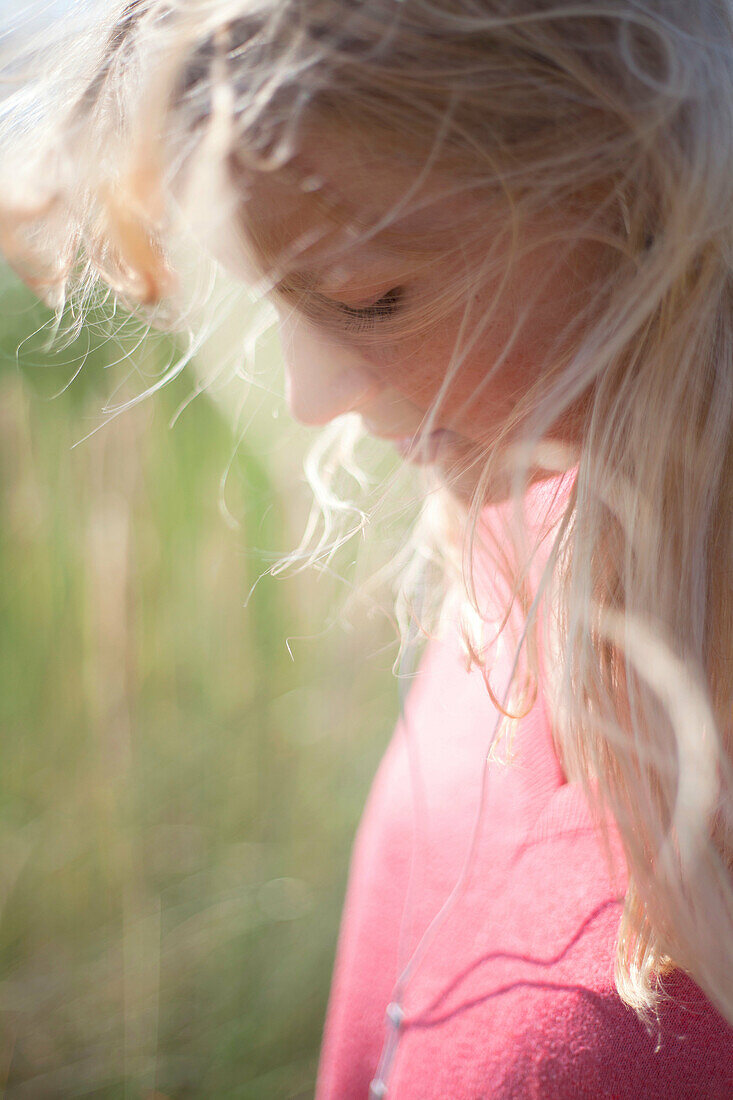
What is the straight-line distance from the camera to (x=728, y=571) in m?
0.41

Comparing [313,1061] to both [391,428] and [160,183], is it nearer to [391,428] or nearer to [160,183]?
[391,428]

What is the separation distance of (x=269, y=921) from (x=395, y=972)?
0.66 meters

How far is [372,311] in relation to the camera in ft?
1.47

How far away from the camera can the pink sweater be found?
0.44 m

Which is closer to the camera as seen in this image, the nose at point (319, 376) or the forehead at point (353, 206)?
the forehead at point (353, 206)

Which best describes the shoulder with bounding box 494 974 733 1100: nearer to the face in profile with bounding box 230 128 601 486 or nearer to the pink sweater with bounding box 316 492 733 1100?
the pink sweater with bounding box 316 492 733 1100

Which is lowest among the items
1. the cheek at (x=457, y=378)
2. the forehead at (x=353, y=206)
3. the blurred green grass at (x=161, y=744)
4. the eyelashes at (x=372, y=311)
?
the blurred green grass at (x=161, y=744)

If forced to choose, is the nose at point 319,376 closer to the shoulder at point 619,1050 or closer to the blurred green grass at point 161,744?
the shoulder at point 619,1050

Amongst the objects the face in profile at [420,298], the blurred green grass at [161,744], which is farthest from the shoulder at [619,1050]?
the blurred green grass at [161,744]

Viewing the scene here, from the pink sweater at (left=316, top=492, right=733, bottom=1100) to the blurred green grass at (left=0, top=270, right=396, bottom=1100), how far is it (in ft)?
1.37

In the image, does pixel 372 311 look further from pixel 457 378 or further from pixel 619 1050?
pixel 619 1050

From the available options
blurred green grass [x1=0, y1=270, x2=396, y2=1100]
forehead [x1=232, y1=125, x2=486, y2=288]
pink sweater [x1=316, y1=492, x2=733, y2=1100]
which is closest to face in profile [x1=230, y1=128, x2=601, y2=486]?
forehead [x1=232, y1=125, x2=486, y2=288]

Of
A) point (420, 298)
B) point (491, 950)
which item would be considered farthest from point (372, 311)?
point (491, 950)

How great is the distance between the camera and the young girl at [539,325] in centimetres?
37
